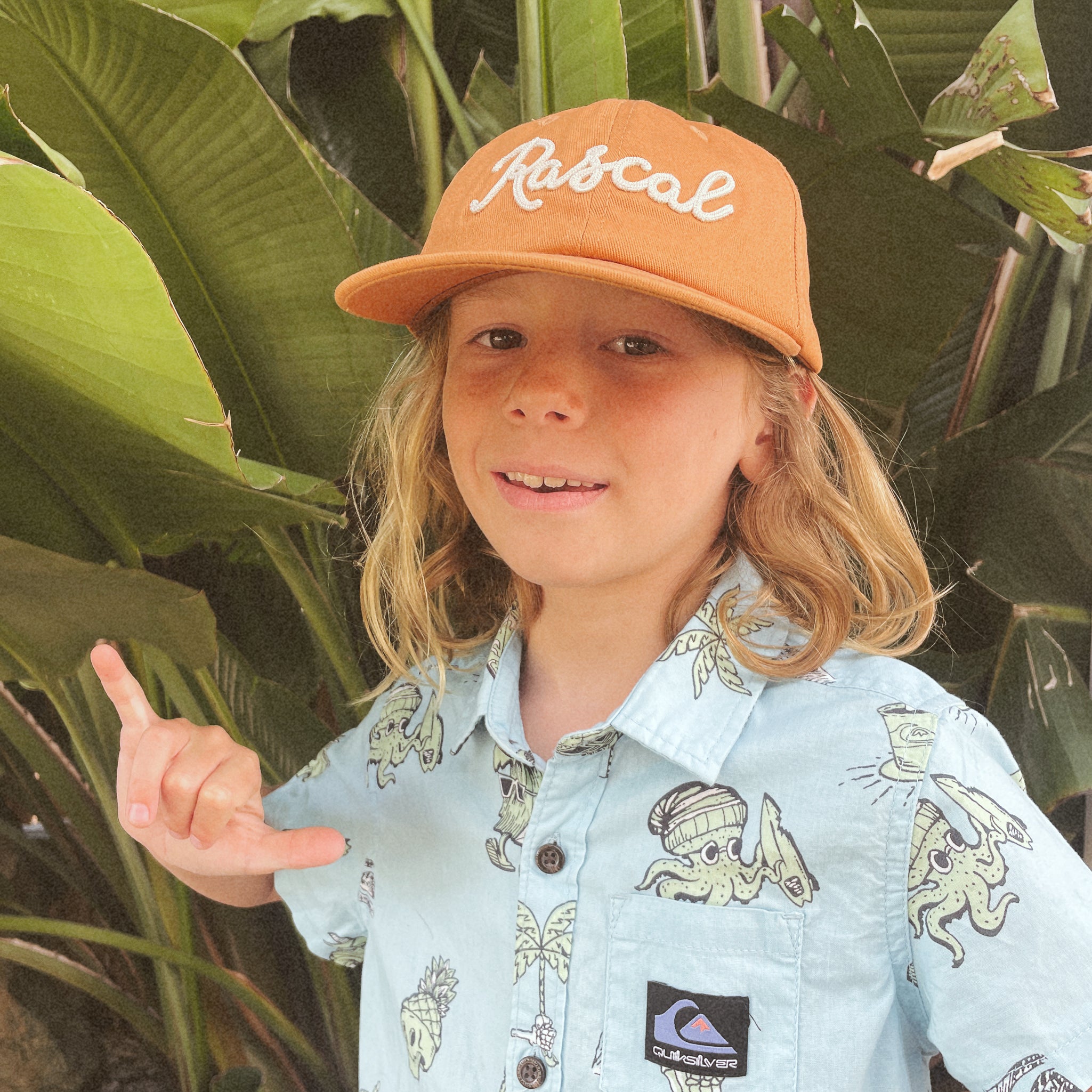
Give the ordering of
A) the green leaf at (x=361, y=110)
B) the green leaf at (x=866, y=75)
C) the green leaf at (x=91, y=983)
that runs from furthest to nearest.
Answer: the green leaf at (x=361, y=110), the green leaf at (x=91, y=983), the green leaf at (x=866, y=75)

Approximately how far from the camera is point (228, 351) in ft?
2.51

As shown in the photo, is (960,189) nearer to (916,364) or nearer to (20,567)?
(916,364)

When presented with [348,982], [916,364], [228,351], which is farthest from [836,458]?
[348,982]

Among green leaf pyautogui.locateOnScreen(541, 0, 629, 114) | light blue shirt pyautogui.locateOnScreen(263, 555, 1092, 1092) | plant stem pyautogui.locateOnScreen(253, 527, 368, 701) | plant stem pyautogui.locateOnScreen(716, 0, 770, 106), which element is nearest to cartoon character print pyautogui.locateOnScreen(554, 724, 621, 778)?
light blue shirt pyautogui.locateOnScreen(263, 555, 1092, 1092)

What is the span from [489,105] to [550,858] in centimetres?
71

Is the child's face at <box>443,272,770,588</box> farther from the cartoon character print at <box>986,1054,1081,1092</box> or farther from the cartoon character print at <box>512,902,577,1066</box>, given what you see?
the cartoon character print at <box>986,1054,1081,1092</box>

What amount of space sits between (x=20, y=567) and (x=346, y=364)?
26 cm

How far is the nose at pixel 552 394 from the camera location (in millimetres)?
519

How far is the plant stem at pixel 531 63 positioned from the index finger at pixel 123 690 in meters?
0.50

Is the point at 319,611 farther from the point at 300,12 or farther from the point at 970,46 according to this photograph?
the point at 970,46

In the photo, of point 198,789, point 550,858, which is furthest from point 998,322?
point 198,789

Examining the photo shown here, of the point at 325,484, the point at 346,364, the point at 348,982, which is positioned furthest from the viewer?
the point at 348,982

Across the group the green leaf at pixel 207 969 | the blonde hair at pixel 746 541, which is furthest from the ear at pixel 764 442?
the green leaf at pixel 207 969

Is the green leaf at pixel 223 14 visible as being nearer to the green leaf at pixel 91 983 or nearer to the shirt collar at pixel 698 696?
the shirt collar at pixel 698 696
